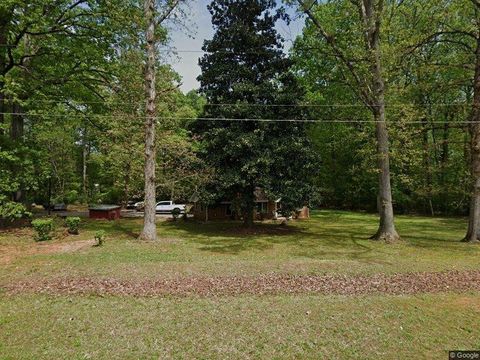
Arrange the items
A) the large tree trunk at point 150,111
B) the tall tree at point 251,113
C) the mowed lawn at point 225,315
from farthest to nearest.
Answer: the tall tree at point 251,113, the large tree trunk at point 150,111, the mowed lawn at point 225,315

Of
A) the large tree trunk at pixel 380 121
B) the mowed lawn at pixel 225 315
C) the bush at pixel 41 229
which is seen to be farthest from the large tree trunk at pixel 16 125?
the large tree trunk at pixel 380 121

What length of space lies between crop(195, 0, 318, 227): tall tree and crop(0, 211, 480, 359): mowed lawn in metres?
6.45

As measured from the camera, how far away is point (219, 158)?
19156mm

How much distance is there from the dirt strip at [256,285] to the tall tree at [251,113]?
9.11 metres

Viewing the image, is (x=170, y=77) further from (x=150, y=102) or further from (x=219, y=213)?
(x=219, y=213)

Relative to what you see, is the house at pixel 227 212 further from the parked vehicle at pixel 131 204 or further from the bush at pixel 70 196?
the bush at pixel 70 196

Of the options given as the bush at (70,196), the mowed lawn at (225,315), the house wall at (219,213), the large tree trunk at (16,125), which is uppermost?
the large tree trunk at (16,125)

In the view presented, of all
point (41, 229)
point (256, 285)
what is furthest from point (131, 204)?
point (256, 285)

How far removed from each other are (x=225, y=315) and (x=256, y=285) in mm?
2174


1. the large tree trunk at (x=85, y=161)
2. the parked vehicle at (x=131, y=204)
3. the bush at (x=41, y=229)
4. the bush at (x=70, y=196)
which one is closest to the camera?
the bush at (x=41, y=229)

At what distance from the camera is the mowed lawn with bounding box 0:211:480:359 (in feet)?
17.3

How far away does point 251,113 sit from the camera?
18781 mm

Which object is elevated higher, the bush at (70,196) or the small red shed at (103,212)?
the bush at (70,196)

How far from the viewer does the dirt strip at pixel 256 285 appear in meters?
8.11
